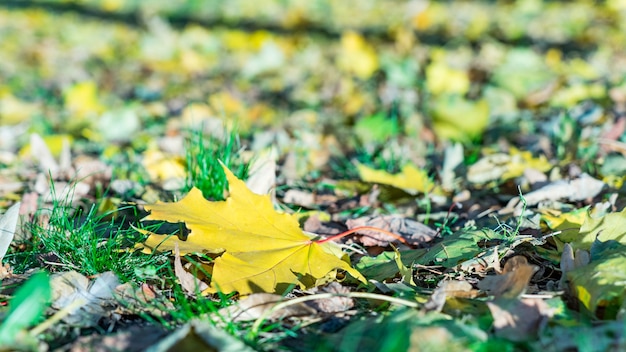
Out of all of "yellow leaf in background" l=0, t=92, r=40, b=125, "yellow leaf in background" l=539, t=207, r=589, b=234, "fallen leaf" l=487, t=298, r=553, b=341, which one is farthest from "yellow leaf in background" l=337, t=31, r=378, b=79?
"fallen leaf" l=487, t=298, r=553, b=341

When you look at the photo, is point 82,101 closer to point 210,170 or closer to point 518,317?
point 210,170

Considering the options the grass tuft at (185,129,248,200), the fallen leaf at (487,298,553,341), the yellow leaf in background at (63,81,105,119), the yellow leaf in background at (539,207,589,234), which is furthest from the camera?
the yellow leaf in background at (63,81,105,119)

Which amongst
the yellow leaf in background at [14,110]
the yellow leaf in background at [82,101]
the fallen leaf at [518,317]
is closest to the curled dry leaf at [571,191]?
the fallen leaf at [518,317]

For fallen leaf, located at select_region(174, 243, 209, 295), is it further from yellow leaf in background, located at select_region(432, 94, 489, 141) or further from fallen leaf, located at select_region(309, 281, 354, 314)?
yellow leaf in background, located at select_region(432, 94, 489, 141)

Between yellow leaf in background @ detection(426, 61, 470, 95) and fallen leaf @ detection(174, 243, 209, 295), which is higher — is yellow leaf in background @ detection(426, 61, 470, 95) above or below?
above

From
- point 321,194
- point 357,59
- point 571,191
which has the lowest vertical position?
point 321,194

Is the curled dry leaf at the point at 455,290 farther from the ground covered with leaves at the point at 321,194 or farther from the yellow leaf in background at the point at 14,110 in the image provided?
the yellow leaf in background at the point at 14,110

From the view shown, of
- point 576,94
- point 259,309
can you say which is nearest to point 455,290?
point 259,309

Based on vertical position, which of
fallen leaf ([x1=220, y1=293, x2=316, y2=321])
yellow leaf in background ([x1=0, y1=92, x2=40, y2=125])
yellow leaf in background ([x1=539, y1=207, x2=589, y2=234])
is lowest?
yellow leaf in background ([x1=0, y1=92, x2=40, y2=125])
